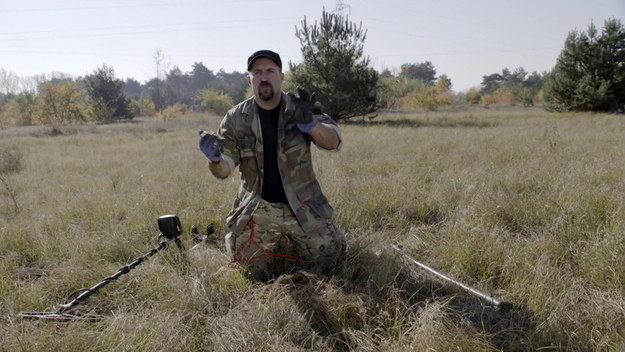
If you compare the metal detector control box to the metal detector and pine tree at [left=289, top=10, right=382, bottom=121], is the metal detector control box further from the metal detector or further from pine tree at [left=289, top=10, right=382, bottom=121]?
pine tree at [left=289, top=10, right=382, bottom=121]

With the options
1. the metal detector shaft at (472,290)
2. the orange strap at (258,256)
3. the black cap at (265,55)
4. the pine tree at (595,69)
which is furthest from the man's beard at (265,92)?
the pine tree at (595,69)

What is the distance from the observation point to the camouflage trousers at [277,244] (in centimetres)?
281

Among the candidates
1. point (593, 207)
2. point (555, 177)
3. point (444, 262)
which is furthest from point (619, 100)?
point (444, 262)

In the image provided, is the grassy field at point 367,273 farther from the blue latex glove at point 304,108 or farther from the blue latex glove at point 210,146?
the blue latex glove at point 304,108

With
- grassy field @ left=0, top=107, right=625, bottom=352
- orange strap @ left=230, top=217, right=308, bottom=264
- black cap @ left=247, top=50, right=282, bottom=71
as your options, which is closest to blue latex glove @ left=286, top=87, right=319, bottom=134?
black cap @ left=247, top=50, right=282, bottom=71

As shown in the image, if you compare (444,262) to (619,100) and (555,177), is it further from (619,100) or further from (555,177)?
(619,100)

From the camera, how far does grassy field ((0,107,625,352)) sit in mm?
1960

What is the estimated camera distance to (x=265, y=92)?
2768mm

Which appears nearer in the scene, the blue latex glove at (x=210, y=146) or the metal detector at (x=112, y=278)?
the metal detector at (x=112, y=278)

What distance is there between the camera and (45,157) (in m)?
9.65

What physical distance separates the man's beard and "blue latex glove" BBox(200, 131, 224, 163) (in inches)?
18.0

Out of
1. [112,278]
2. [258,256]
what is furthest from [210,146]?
[112,278]

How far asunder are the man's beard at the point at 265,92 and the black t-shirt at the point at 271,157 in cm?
19

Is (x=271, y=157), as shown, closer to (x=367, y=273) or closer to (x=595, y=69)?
(x=367, y=273)
